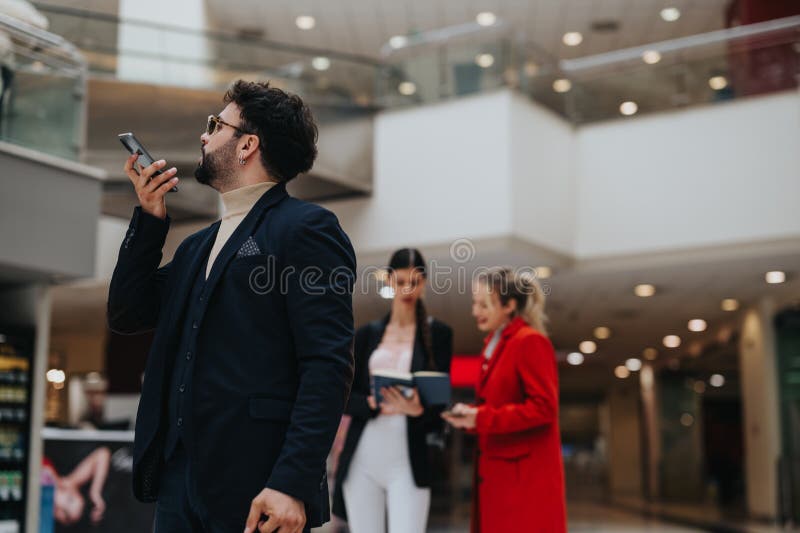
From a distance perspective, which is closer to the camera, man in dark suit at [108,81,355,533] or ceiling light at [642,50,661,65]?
man in dark suit at [108,81,355,533]

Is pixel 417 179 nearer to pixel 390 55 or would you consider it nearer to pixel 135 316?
pixel 390 55

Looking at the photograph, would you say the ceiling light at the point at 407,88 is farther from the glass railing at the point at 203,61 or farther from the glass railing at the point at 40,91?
the glass railing at the point at 40,91

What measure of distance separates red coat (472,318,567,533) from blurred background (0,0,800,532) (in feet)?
12.8

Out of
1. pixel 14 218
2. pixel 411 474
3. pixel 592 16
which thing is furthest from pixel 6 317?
pixel 592 16

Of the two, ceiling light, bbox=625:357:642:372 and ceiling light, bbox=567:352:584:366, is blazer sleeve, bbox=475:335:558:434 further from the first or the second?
ceiling light, bbox=625:357:642:372

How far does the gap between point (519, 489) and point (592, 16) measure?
11.9m

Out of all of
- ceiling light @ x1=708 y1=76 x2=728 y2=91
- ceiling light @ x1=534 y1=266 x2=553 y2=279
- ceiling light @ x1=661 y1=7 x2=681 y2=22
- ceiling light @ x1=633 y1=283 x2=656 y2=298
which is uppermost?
ceiling light @ x1=661 y1=7 x2=681 y2=22

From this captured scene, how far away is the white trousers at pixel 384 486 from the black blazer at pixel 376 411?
0.10 ft

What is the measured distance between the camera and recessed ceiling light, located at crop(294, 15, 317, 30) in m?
14.7

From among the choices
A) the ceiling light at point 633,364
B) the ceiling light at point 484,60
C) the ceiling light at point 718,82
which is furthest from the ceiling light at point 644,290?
the ceiling light at point 633,364

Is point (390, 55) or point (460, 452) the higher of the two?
point (390, 55)

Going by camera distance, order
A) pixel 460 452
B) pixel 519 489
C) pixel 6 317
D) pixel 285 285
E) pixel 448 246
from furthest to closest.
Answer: pixel 460 452, pixel 448 246, pixel 6 317, pixel 519 489, pixel 285 285

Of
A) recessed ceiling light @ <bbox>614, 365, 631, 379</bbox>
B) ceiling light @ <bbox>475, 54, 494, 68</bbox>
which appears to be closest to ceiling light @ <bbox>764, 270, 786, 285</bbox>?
ceiling light @ <bbox>475, 54, 494, 68</bbox>

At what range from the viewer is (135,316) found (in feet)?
7.21
